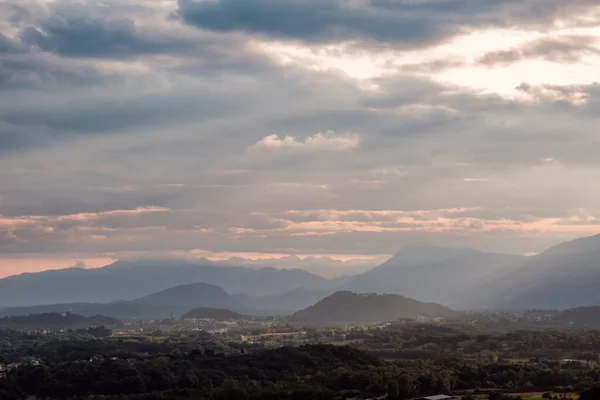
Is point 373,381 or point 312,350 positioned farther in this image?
point 312,350

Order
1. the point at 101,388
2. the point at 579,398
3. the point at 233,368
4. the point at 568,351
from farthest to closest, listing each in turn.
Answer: the point at 568,351 → the point at 233,368 → the point at 101,388 → the point at 579,398

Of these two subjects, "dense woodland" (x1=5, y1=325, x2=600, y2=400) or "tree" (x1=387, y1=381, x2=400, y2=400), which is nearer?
"tree" (x1=387, y1=381, x2=400, y2=400)

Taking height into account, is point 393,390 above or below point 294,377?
below

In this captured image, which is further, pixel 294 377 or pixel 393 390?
pixel 294 377

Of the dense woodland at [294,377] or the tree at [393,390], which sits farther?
the dense woodland at [294,377]

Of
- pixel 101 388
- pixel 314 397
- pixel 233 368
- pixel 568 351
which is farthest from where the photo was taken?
pixel 568 351

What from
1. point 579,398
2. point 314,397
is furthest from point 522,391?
point 314,397

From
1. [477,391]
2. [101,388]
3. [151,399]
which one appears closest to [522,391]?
→ [477,391]

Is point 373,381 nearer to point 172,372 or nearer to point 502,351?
point 172,372

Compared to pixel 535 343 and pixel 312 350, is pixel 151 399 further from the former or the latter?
Result: pixel 535 343
